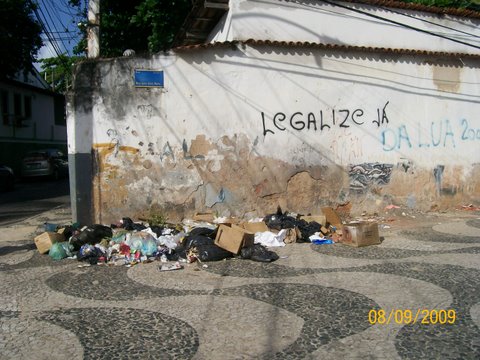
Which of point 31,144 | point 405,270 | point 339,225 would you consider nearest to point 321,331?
point 405,270

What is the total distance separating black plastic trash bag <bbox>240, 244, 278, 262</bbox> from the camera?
21.0ft

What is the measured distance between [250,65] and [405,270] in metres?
4.87

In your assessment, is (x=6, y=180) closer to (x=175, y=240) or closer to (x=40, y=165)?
(x=40, y=165)

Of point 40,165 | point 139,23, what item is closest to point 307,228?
point 139,23

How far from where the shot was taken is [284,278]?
5637 millimetres

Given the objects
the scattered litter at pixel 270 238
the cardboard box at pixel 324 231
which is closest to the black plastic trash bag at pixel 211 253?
the scattered litter at pixel 270 238

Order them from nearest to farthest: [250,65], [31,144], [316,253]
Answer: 1. [316,253]
2. [250,65]
3. [31,144]

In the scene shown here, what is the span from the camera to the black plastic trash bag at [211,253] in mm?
6344

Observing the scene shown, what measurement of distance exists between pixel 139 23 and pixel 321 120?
8.13 metres

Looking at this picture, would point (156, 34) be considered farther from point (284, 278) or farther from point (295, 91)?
point (284, 278)

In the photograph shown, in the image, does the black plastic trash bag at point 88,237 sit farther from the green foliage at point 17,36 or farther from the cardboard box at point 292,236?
the green foliage at point 17,36

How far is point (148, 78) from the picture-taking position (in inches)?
325

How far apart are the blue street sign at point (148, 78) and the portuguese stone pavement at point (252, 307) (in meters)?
3.46

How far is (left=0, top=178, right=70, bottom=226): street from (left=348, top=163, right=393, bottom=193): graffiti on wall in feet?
24.6
